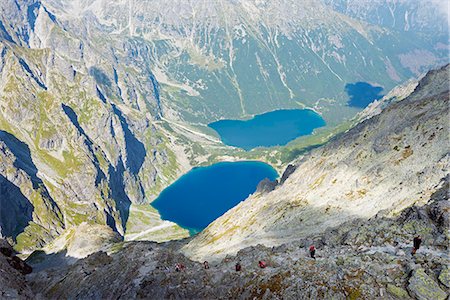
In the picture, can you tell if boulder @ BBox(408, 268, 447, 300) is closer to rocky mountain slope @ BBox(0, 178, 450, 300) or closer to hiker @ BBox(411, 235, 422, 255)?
rocky mountain slope @ BBox(0, 178, 450, 300)

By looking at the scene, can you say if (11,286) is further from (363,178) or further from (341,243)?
(363,178)

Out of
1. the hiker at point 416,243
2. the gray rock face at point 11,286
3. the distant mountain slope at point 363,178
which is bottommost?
the distant mountain slope at point 363,178

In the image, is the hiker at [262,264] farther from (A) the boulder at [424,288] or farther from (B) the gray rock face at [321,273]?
(A) the boulder at [424,288]

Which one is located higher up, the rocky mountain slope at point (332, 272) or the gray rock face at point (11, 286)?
the gray rock face at point (11, 286)

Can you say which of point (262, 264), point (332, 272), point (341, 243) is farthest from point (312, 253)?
point (341, 243)

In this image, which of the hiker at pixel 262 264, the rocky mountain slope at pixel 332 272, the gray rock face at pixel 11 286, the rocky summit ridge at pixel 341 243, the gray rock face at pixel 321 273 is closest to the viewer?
A: the rocky mountain slope at pixel 332 272

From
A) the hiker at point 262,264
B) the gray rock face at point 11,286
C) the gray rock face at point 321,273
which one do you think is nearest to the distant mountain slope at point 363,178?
the gray rock face at point 321,273
